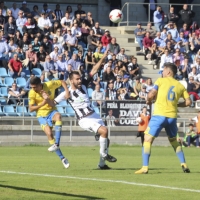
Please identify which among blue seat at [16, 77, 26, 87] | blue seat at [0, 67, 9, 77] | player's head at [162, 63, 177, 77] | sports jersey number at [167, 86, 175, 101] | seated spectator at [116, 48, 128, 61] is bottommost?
blue seat at [16, 77, 26, 87]

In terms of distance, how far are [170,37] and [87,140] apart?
29.9 feet

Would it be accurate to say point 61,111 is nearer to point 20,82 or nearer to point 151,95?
point 20,82

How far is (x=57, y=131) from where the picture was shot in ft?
53.5

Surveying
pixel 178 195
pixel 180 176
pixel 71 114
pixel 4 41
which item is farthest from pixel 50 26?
pixel 178 195

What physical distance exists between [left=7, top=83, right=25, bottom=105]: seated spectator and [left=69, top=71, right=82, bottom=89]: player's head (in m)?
13.5

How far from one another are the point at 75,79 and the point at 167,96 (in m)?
2.27

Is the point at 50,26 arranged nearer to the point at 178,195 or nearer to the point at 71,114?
the point at 71,114

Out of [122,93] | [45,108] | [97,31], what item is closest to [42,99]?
[45,108]

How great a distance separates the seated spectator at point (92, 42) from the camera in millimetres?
34156

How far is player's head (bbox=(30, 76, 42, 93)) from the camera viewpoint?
1616 centimetres

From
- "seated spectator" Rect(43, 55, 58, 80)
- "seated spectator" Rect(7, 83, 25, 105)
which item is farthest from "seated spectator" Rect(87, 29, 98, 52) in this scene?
"seated spectator" Rect(7, 83, 25, 105)

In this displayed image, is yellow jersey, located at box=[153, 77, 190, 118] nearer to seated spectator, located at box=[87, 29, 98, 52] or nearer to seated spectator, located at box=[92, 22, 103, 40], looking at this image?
seated spectator, located at box=[87, 29, 98, 52]

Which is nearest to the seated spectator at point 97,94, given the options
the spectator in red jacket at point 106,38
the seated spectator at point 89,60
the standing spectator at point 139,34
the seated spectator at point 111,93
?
the seated spectator at point 111,93

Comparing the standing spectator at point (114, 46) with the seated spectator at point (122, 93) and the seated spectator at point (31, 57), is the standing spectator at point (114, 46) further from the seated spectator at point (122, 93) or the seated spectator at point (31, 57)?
the seated spectator at point (31, 57)
